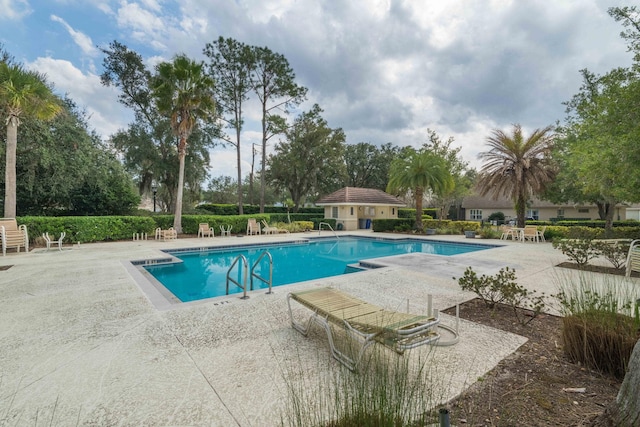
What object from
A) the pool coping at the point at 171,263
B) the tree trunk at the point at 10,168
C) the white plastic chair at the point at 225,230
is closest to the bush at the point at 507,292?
the pool coping at the point at 171,263

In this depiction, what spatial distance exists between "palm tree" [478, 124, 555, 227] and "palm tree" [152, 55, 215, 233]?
53.6 ft

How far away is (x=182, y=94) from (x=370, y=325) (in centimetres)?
1664

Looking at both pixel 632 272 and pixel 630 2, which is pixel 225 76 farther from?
pixel 632 272

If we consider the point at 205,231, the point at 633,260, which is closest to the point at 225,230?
the point at 205,231

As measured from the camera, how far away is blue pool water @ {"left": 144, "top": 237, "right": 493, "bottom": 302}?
7875mm

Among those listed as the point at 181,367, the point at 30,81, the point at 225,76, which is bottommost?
the point at 181,367

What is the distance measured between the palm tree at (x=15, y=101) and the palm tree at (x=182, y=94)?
196 inches

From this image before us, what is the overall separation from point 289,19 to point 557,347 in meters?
13.0

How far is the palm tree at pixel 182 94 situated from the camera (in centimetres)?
1524

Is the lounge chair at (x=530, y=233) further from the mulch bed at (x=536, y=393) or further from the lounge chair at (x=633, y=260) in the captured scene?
the mulch bed at (x=536, y=393)

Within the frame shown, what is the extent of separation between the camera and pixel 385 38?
1177cm

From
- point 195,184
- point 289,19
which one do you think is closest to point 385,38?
point 289,19

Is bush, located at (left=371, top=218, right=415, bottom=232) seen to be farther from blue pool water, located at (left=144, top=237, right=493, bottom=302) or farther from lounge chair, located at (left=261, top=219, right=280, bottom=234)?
lounge chair, located at (left=261, top=219, right=280, bottom=234)

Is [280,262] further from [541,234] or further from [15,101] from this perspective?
[541,234]
